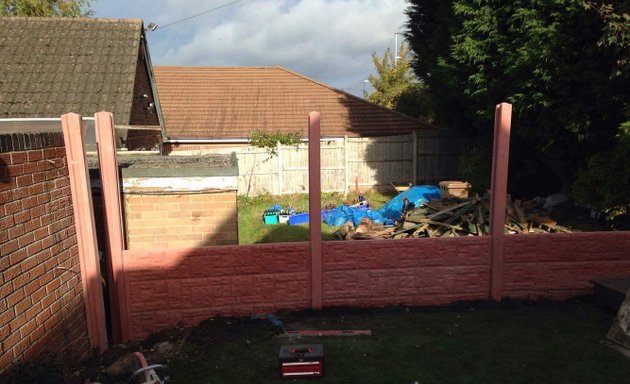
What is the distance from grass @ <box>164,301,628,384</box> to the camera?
4137mm

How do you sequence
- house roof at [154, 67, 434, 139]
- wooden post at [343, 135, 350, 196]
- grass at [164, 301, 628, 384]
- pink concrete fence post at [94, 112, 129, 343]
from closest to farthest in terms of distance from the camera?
grass at [164, 301, 628, 384]
pink concrete fence post at [94, 112, 129, 343]
wooden post at [343, 135, 350, 196]
house roof at [154, 67, 434, 139]

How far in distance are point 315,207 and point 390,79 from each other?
86.4 ft

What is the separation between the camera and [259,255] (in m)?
5.34

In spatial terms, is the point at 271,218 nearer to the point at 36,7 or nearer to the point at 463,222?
the point at 463,222

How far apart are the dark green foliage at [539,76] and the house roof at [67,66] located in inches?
323

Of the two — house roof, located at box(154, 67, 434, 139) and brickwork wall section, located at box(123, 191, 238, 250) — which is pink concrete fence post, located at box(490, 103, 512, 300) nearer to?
brickwork wall section, located at box(123, 191, 238, 250)

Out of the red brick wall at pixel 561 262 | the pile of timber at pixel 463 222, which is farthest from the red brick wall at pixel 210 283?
the pile of timber at pixel 463 222

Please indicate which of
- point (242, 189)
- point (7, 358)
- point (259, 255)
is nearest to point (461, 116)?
point (242, 189)

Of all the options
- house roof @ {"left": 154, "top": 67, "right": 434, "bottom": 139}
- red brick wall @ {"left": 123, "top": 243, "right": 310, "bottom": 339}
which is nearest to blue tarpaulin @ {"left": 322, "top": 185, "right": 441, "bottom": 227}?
house roof @ {"left": 154, "top": 67, "right": 434, "bottom": 139}

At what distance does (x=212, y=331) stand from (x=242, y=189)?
10.9m

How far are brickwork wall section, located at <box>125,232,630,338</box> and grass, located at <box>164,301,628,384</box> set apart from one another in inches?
7.7

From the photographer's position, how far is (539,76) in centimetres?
903

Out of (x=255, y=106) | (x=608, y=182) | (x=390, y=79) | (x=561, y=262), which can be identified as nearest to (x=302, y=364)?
(x=561, y=262)

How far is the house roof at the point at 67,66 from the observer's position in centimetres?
915
